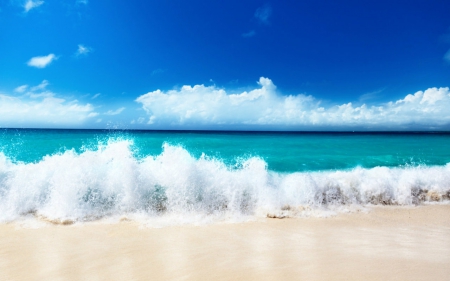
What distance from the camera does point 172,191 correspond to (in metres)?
6.14

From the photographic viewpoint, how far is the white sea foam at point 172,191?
5520 mm

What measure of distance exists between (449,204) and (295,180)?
4.10 m

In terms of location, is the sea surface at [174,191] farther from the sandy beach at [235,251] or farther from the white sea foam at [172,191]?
the sandy beach at [235,251]

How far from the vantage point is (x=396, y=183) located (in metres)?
7.16

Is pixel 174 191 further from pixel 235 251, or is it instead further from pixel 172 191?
pixel 235 251

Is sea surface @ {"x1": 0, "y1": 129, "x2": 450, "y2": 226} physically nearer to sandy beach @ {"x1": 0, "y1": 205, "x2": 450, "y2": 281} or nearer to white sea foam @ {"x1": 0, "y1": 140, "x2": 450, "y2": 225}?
A: white sea foam @ {"x1": 0, "y1": 140, "x2": 450, "y2": 225}

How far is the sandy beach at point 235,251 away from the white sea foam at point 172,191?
0.60m

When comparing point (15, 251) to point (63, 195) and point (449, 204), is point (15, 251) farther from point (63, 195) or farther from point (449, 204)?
point (449, 204)

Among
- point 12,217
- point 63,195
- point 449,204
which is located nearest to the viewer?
point 12,217

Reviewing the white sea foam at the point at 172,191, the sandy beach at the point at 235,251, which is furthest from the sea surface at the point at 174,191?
the sandy beach at the point at 235,251

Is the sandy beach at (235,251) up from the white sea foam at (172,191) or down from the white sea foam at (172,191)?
down

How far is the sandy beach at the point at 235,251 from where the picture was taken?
3232 mm

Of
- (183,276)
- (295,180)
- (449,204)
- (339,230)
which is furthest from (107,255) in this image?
(449,204)

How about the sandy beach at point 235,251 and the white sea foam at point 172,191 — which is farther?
the white sea foam at point 172,191
